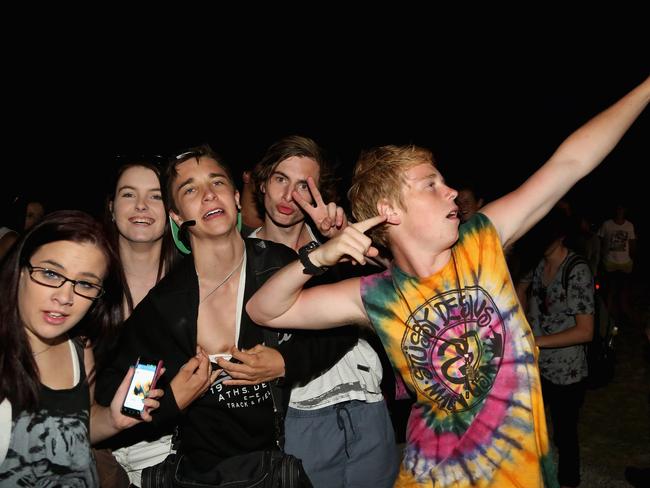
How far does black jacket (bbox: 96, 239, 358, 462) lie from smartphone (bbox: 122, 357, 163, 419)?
0.20 meters

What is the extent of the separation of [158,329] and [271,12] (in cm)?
1196

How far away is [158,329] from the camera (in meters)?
2.62

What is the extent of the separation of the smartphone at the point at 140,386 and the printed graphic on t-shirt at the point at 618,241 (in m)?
9.77

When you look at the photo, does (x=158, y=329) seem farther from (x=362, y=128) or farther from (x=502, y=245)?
(x=362, y=128)

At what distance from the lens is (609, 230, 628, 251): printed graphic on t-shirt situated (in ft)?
32.1

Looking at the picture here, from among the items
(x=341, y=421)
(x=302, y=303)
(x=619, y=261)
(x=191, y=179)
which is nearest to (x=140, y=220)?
(x=191, y=179)

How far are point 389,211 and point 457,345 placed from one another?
26.1 inches

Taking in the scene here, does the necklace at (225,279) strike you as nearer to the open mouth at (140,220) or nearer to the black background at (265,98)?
the open mouth at (140,220)

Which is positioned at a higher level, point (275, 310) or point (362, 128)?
point (362, 128)

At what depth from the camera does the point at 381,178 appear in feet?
7.98

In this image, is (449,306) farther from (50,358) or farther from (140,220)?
(140,220)

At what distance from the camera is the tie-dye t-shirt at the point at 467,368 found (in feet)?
A: 6.93

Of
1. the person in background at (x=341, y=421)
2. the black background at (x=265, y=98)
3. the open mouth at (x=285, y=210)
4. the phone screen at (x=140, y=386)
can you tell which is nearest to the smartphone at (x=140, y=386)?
the phone screen at (x=140, y=386)

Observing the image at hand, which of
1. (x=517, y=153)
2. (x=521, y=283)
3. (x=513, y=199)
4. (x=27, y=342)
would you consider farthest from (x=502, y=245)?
(x=517, y=153)
